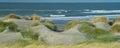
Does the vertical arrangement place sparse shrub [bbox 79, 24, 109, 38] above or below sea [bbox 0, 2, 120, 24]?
above

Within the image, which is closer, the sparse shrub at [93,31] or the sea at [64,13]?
the sparse shrub at [93,31]

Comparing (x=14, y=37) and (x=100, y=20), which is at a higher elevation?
(x=14, y=37)

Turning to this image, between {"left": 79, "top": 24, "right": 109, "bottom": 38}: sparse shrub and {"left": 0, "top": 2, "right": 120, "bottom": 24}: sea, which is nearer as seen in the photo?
{"left": 79, "top": 24, "right": 109, "bottom": 38}: sparse shrub

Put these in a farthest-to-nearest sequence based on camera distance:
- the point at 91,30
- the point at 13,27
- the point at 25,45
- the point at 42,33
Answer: the point at 13,27, the point at 91,30, the point at 42,33, the point at 25,45

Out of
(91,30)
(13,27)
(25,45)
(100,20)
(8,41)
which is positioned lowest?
(100,20)

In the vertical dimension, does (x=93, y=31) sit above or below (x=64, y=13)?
above

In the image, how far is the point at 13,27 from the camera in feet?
79.4

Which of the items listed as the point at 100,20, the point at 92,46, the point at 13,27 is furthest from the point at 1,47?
the point at 100,20

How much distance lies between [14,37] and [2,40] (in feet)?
1.49

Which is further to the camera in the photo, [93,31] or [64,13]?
[64,13]

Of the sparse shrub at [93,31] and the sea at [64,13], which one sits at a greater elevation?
the sparse shrub at [93,31]

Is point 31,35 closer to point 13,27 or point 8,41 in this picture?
point 8,41

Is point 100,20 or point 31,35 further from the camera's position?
point 100,20

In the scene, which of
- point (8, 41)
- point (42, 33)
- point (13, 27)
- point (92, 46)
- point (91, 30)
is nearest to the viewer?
point (92, 46)
